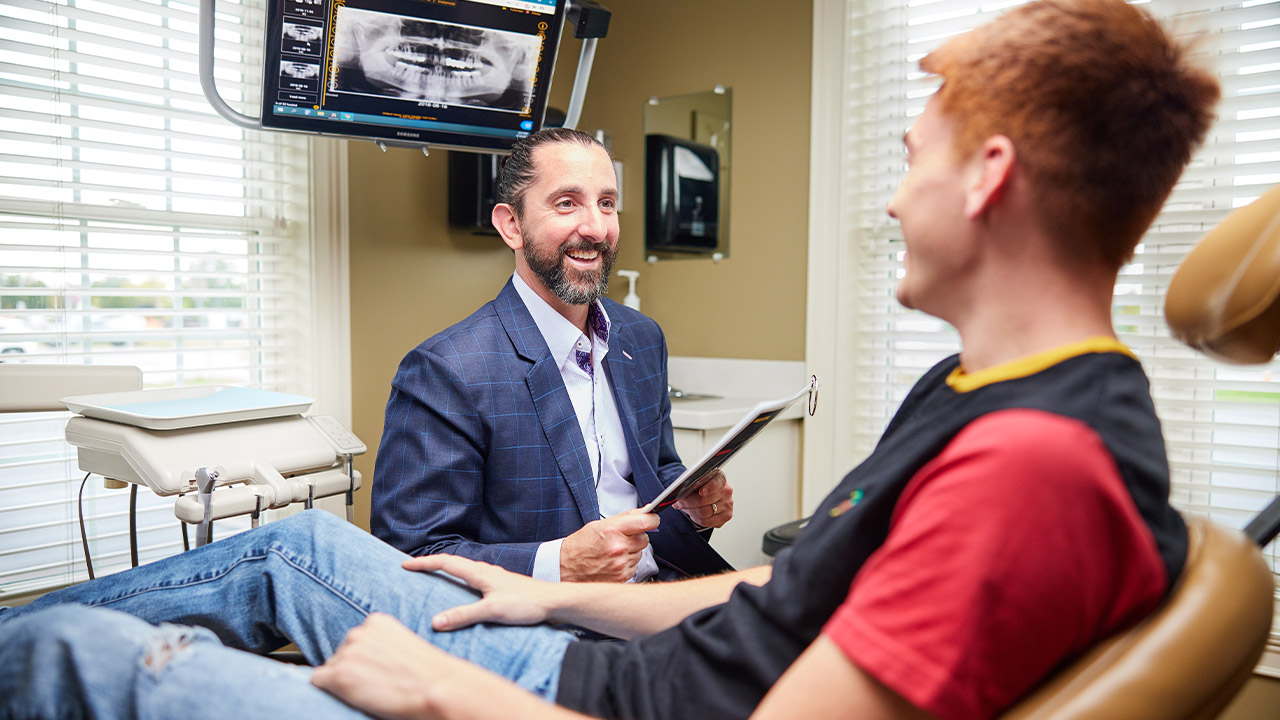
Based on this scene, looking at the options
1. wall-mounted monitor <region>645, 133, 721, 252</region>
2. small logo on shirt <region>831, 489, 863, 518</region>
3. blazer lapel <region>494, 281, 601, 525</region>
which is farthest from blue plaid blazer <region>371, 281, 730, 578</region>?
wall-mounted monitor <region>645, 133, 721, 252</region>

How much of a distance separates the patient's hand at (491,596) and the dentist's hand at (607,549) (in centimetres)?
21

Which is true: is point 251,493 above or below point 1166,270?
below

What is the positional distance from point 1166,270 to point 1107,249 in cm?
176

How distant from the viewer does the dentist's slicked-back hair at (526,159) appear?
1738 millimetres

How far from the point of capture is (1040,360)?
0.69m

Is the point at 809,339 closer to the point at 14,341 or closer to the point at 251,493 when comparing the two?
the point at 251,493

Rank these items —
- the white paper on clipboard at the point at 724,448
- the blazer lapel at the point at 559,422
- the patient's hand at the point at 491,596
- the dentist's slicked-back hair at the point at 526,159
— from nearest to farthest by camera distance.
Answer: the patient's hand at the point at 491,596
the white paper on clipboard at the point at 724,448
the blazer lapel at the point at 559,422
the dentist's slicked-back hair at the point at 526,159

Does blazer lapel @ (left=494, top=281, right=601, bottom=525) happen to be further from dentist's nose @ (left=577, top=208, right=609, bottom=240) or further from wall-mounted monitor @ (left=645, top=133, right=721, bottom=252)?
wall-mounted monitor @ (left=645, top=133, right=721, bottom=252)

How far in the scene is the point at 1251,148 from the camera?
6.59 ft

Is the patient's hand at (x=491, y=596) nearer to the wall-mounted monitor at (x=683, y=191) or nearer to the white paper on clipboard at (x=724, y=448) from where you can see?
the white paper on clipboard at (x=724, y=448)

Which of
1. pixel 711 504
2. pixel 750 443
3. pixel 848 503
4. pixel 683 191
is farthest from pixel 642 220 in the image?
pixel 848 503

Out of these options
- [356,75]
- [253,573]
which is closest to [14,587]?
[253,573]

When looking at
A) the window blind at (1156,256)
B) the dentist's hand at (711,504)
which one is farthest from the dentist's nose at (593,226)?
the window blind at (1156,256)

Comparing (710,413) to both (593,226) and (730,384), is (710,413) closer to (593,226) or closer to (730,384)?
(730,384)
